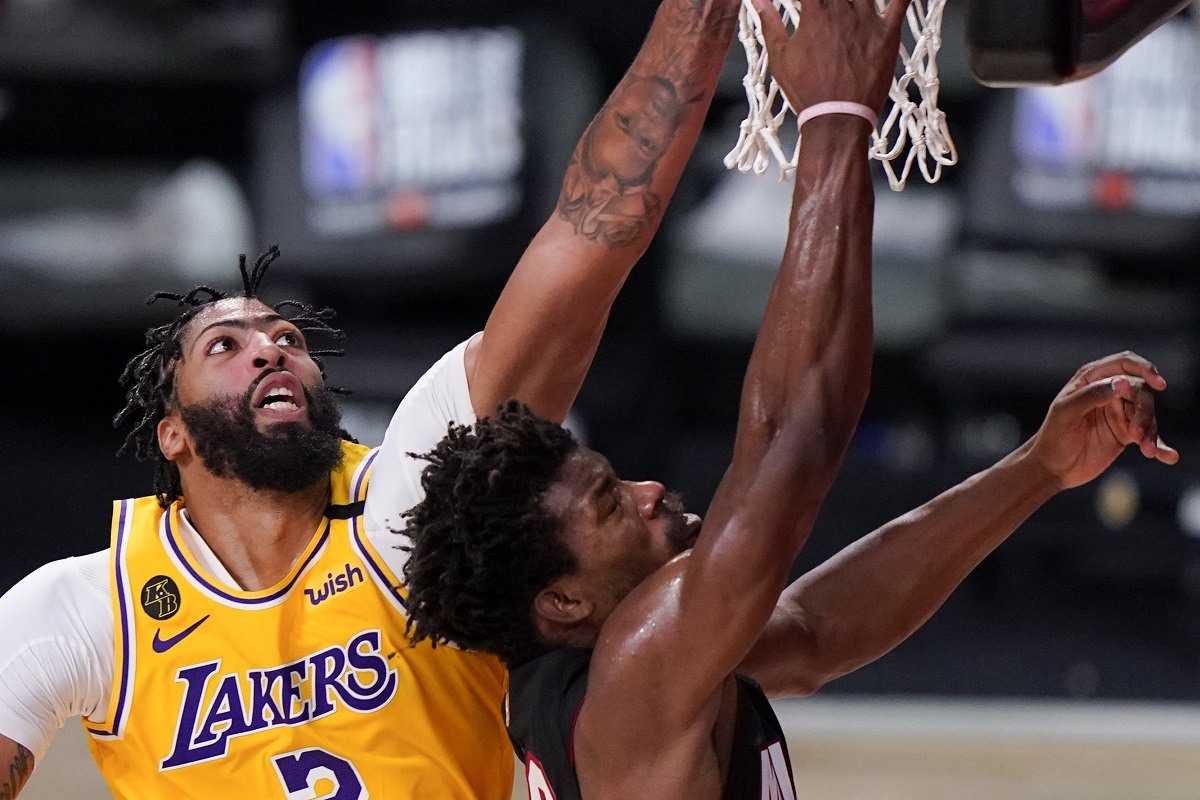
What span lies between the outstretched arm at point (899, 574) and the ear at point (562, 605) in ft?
1.34

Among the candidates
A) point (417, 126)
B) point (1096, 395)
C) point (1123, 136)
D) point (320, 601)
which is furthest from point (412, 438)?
point (1123, 136)

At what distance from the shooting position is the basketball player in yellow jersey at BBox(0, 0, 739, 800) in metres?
2.62

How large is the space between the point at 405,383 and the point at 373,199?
110 centimetres

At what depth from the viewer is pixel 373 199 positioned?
339 inches

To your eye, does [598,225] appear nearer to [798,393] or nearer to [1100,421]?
[798,393]

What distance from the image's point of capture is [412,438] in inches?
107

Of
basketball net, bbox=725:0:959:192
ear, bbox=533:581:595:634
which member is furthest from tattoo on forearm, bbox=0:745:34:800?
basketball net, bbox=725:0:959:192

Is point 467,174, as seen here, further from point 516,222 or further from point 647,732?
point 647,732

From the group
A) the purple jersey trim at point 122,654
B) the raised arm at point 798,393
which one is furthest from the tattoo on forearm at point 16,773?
the raised arm at point 798,393

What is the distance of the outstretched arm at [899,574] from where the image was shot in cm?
256

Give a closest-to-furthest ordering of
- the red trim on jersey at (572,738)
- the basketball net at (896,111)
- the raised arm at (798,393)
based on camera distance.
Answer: the raised arm at (798,393) → the red trim on jersey at (572,738) → the basketball net at (896,111)

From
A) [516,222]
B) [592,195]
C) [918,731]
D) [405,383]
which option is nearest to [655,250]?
[516,222]

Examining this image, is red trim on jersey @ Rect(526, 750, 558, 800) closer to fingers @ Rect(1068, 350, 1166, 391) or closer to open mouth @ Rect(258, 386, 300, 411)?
open mouth @ Rect(258, 386, 300, 411)

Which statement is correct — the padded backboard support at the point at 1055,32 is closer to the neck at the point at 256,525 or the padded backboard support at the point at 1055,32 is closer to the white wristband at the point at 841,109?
the white wristband at the point at 841,109
